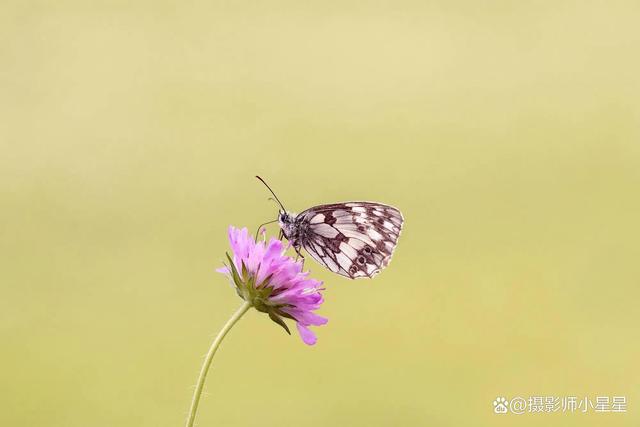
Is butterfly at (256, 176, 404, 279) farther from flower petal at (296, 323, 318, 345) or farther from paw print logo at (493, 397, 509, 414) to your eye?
paw print logo at (493, 397, 509, 414)

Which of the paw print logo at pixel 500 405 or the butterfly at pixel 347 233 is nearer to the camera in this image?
the butterfly at pixel 347 233

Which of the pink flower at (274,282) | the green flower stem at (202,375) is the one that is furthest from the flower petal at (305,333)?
the green flower stem at (202,375)

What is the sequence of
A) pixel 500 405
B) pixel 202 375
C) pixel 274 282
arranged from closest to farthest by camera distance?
pixel 202 375, pixel 274 282, pixel 500 405

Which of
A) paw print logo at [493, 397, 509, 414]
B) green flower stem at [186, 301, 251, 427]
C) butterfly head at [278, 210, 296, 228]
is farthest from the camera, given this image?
paw print logo at [493, 397, 509, 414]

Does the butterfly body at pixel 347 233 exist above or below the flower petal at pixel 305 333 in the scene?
above

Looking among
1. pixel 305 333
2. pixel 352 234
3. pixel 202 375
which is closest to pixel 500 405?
pixel 352 234

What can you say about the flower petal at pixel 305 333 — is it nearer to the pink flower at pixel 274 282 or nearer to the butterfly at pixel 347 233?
the pink flower at pixel 274 282

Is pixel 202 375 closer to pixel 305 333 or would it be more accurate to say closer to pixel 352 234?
pixel 305 333

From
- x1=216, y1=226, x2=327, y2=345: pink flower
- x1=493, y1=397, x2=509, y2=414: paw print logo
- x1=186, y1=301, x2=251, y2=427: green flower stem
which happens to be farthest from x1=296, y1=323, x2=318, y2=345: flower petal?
x1=493, y1=397, x2=509, y2=414: paw print logo
